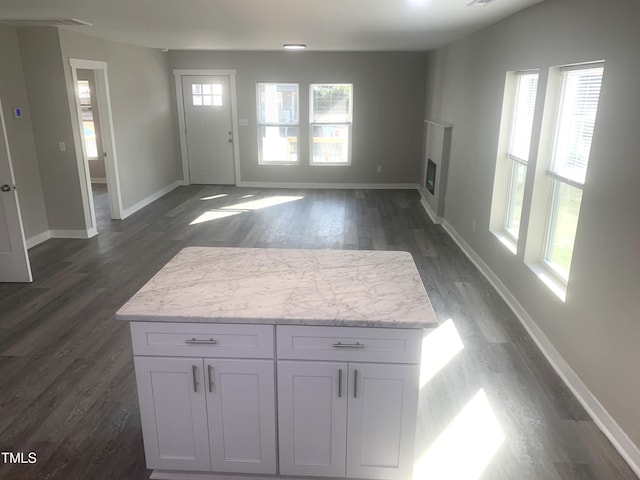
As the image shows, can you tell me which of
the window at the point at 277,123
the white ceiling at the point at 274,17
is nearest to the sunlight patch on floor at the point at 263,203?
the window at the point at 277,123

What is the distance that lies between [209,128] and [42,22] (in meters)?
4.20

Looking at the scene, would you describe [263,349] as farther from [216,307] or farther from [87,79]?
[87,79]

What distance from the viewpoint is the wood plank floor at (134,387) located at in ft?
7.52

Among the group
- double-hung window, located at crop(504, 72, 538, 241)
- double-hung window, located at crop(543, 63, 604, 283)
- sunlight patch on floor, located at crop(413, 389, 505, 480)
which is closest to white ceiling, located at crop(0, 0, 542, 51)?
double-hung window, located at crop(504, 72, 538, 241)

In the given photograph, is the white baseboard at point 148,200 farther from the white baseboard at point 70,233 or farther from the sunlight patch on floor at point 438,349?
the sunlight patch on floor at point 438,349

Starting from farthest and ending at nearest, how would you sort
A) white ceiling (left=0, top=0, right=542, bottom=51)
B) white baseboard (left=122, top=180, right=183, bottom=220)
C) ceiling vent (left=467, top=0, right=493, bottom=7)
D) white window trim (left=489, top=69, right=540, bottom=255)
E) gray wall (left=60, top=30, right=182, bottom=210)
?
white baseboard (left=122, top=180, right=183, bottom=220) < gray wall (left=60, top=30, right=182, bottom=210) < white window trim (left=489, top=69, right=540, bottom=255) < white ceiling (left=0, top=0, right=542, bottom=51) < ceiling vent (left=467, top=0, right=493, bottom=7)

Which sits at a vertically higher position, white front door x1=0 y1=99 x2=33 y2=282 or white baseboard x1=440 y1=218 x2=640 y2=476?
white front door x1=0 y1=99 x2=33 y2=282

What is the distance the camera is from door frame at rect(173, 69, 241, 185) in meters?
8.33

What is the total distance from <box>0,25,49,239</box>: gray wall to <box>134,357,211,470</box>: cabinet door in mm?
4286

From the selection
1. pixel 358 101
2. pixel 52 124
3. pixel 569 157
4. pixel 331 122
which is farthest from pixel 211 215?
pixel 569 157

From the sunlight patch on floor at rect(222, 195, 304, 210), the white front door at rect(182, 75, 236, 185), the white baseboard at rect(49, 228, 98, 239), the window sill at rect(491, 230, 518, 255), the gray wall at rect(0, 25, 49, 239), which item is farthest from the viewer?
the white front door at rect(182, 75, 236, 185)

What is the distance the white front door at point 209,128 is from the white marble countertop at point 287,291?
6482 mm

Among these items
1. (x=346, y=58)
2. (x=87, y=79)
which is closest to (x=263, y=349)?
(x=346, y=58)

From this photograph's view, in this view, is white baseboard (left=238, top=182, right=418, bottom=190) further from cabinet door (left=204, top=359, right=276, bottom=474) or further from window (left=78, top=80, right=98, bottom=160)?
cabinet door (left=204, top=359, right=276, bottom=474)
